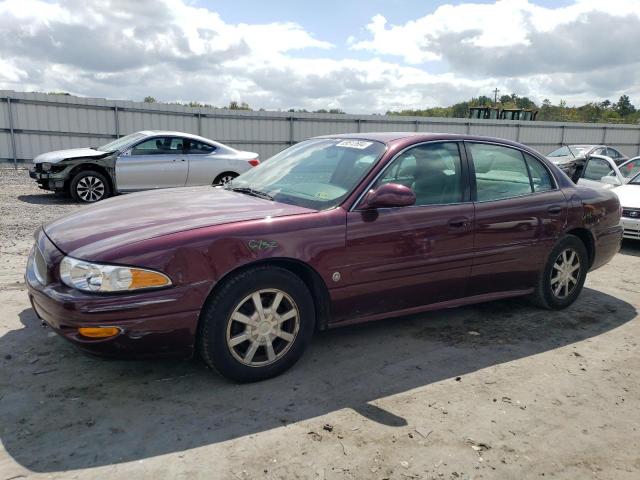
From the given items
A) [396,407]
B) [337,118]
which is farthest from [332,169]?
[337,118]

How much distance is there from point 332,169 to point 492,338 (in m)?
1.89

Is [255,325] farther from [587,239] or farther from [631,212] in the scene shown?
[631,212]

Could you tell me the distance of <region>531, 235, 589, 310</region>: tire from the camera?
4805mm

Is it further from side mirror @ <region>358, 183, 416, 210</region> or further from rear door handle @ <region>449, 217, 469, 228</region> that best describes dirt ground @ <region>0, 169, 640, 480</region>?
side mirror @ <region>358, 183, 416, 210</region>

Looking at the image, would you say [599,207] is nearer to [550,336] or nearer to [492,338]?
[550,336]

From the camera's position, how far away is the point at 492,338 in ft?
14.1

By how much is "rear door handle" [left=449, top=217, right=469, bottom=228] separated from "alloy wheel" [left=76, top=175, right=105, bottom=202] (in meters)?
8.25

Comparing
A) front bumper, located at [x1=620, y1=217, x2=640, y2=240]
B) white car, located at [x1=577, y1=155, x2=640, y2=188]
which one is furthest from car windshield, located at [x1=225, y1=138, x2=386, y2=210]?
white car, located at [x1=577, y1=155, x2=640, y2=188]

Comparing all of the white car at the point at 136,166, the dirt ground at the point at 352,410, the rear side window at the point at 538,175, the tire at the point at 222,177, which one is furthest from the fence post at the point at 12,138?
the rear side window at the point at 538,175

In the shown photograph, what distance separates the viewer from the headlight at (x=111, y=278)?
2.92 metres

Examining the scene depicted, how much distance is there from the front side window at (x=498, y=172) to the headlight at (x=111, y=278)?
262 cm

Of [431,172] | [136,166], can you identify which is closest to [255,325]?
[431,172]

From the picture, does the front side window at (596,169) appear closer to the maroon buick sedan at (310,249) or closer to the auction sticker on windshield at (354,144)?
the maroon buick sedan at (310,249)

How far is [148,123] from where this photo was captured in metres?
17.8
